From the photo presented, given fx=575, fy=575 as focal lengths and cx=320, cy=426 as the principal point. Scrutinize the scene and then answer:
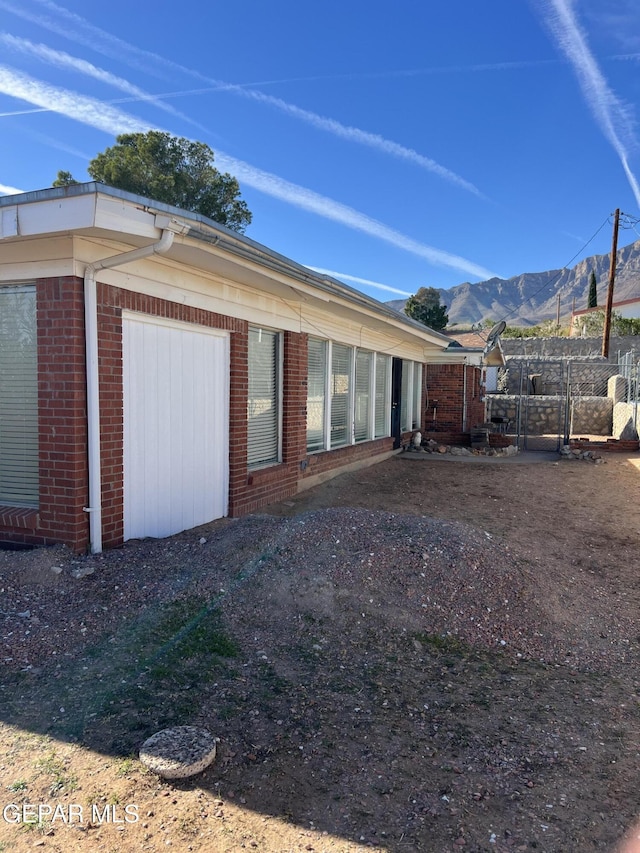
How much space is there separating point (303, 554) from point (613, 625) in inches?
91.5

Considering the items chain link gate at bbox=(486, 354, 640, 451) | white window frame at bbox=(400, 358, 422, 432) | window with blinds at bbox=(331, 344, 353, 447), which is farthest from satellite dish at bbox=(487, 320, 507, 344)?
window with blinds at bbox=(331, 344, 353, 447)

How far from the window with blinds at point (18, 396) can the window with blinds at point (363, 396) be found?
676 cm

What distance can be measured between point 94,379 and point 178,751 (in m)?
3.01

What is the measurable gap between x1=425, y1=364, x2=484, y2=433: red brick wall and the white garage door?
1026cm

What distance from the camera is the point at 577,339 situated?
2991cm

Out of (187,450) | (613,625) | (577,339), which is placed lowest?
(613,625)

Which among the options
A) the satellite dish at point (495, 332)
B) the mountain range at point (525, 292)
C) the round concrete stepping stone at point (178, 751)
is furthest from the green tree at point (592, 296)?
the mountain range at point (525, 292)

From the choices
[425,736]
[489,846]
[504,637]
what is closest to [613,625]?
[504,637]

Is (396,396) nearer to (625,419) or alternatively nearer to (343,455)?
(343,455)

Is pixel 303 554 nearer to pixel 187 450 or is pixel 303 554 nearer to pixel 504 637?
pixel 504 637

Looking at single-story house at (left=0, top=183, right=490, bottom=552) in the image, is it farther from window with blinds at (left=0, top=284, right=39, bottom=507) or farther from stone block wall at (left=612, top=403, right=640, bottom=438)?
stone block wall at (left=612, top=403, right=640, bottom=438)

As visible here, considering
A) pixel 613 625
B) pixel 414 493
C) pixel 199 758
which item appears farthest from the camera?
pixel 414 493

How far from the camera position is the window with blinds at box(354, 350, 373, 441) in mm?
10898

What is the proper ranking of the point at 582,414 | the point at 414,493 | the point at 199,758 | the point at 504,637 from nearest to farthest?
the point at 199,758 < the point at 504,637 < the point at 414,493 < the point at 582,414
